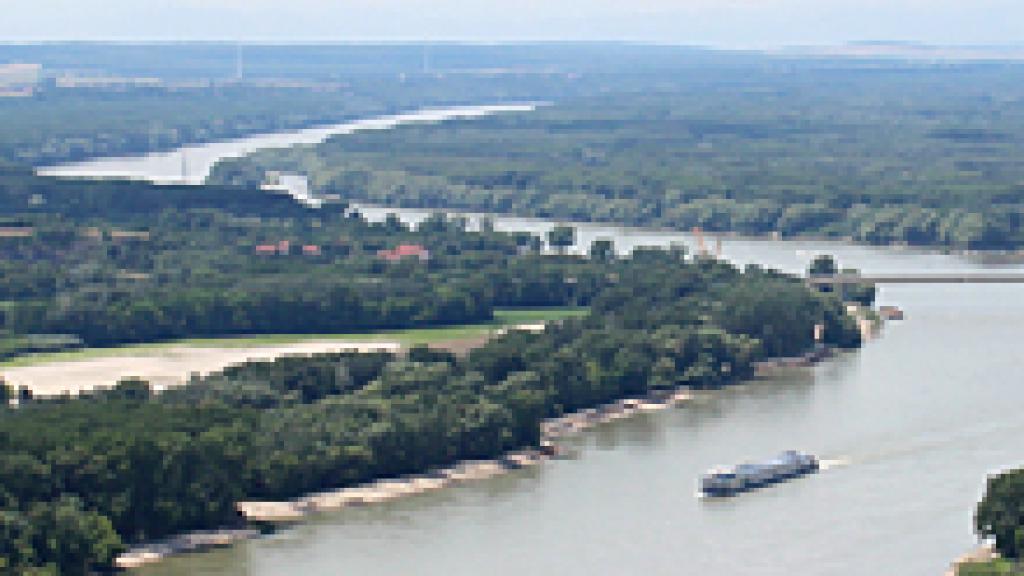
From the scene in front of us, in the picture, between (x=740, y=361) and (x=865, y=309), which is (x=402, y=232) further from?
(x=740, y=361)

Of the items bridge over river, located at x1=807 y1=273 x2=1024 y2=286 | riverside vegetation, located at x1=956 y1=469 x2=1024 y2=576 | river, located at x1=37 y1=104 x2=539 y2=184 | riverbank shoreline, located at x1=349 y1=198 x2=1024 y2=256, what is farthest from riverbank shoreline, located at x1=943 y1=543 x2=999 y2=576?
river, located at x1=37 y1=104 x2=539 y2=184

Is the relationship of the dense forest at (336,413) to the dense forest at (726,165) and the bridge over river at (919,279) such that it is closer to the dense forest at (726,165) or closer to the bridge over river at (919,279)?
the bridge over river at (919,279)

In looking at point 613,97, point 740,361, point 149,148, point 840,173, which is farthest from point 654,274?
point 613,97

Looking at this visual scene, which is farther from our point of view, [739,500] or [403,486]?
[403,486]

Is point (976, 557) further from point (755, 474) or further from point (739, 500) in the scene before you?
point (755, 474)

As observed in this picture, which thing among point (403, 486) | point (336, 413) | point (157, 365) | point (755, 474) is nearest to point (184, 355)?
point (157, 365)
